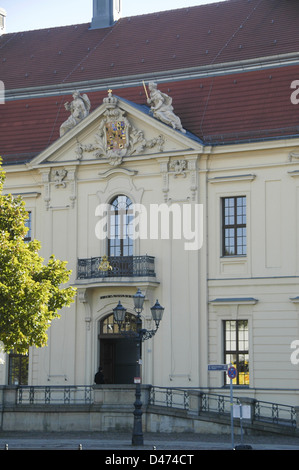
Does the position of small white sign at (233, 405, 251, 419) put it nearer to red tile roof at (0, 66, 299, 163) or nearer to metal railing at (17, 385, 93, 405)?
metal railing at (17, 385, 93, 405)

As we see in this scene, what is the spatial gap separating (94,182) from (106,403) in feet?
29.3

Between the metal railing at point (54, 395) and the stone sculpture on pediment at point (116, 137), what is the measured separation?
8.56m

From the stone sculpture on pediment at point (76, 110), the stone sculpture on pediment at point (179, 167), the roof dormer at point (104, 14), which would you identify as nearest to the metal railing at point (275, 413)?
the stone sculpture on pediment at point (179, 167)

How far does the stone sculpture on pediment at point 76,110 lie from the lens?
4141 centimetres

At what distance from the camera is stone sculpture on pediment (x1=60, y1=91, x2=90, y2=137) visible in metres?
41.4

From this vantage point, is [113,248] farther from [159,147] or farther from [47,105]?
[47,105]

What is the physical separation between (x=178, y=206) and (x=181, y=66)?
6264 millimetres

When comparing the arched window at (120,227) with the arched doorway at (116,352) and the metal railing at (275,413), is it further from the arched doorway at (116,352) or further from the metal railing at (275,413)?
the metal railing at (275,413)

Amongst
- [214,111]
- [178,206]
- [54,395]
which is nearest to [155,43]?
[214,111]

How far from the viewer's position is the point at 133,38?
151ft

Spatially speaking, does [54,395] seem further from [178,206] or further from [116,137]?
[116,137]

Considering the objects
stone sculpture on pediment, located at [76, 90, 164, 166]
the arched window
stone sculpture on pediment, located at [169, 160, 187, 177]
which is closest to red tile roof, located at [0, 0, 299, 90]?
stone sculpture on pediment, located at [76, 90, 164, 166]
